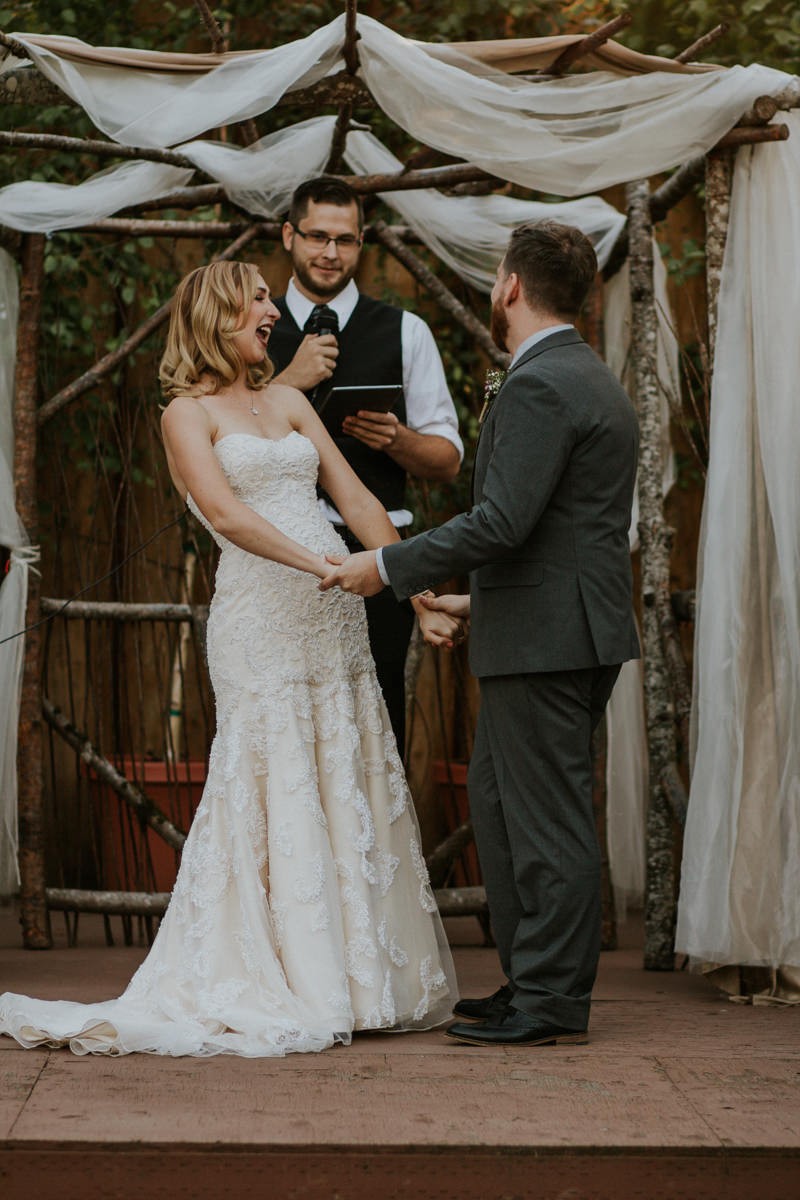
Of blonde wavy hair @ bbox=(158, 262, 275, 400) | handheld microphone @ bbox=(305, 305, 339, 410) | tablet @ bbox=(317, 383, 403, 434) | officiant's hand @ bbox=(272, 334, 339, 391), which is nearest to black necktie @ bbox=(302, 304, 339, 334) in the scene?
handheld microphone @ bbox=(305, 305, 339, 410)

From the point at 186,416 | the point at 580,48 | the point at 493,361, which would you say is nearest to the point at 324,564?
the point at 186,416

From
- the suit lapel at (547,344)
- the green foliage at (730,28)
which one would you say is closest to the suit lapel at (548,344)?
the suit lapel at (547,344)

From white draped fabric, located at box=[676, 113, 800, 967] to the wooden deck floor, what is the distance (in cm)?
55

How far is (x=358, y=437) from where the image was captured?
12.7 feet

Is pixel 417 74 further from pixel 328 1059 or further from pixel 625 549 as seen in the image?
pixel 328 1059

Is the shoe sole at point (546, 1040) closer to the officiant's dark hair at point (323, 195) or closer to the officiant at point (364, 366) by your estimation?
the officiant at point (364, 366)

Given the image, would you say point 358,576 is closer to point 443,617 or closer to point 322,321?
point 443,617

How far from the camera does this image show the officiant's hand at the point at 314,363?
3.85 metres

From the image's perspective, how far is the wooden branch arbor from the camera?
4.21 m

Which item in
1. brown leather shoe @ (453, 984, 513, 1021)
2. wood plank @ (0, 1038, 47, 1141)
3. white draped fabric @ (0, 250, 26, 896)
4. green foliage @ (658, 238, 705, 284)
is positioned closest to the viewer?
wood plank @ (0, 1038, 47, 1141)

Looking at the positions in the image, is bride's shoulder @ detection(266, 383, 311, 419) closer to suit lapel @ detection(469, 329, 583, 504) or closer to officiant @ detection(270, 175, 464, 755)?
officiant @ detection(270, 175, 464, 755)

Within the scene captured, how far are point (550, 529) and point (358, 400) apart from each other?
0.85 meters

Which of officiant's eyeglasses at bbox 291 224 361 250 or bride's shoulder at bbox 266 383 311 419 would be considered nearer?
bride's shoulder at bbox 266 383 311 419

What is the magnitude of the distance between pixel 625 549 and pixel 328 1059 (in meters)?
1.23
